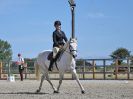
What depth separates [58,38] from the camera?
16.0 metres

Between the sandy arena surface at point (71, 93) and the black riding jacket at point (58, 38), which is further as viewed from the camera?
the black riding jacket at point (58, 38)

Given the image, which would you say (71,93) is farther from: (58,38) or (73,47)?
(58,38)

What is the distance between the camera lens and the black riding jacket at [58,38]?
15.9 meters

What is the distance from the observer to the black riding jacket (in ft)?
52.2

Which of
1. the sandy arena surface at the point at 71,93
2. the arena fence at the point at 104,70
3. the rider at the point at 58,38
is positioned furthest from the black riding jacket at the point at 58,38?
the arena fence at the point at 104,70

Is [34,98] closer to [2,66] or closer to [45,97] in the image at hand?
[45,97]

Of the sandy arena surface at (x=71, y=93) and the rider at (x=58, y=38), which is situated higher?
the rider at (x=58, y=38)

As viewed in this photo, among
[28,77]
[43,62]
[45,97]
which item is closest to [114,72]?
[28,77]

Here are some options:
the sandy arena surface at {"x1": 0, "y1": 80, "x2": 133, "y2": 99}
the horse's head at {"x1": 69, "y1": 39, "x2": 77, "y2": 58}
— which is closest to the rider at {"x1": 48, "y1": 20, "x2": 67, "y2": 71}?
the horse's head at {"x1": 69, "y1": 39, "x2": 77, "y2": 58}

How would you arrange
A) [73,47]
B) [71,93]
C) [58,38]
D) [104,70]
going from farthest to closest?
[104,70] → [58,38] → [71,93] → [73,47]

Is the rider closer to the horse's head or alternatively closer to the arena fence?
the horse's head

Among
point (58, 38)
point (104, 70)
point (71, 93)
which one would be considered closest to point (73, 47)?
point (58, 38)

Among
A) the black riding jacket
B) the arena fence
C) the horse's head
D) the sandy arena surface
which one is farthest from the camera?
the arena fence

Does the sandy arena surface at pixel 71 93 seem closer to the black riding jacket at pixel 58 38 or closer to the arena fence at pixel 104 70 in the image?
the black riding jacket at pixel 58 38
